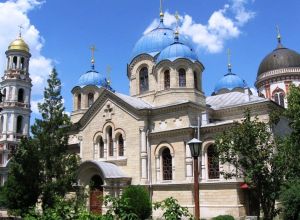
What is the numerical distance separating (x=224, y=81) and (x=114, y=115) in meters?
16.7

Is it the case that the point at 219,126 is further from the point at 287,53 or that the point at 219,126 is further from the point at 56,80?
the point at 287,53

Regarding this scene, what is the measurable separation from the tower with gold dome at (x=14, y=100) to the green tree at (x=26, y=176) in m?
29.5


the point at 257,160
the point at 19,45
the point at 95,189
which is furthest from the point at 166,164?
the point at 19,45

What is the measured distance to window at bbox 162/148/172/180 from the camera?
83.1 ft

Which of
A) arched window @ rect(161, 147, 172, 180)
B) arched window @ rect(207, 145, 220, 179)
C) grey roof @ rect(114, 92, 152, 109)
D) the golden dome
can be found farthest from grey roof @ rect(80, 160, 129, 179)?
the golden dome

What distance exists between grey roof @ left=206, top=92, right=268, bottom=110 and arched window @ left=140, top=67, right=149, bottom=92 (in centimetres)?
Result: 525

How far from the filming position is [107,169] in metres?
25.5

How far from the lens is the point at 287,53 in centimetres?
4422

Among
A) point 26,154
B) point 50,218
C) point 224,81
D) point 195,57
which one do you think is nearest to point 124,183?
point 26,154

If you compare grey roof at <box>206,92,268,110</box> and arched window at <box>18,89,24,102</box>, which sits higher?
arched window at <box>18,89,24,102</box>

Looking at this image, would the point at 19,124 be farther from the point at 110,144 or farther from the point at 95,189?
the point at 95,189

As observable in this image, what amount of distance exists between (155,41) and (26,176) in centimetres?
1597

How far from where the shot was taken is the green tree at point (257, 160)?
47.2 feet

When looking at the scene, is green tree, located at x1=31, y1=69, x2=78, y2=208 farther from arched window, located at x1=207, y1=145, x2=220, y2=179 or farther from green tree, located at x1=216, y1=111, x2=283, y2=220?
green tree, located at x1=216, y1=111, x2=283, y2=220
